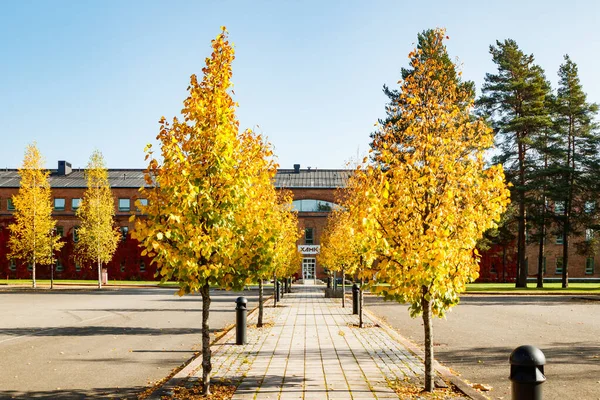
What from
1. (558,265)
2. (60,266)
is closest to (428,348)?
(60,266)

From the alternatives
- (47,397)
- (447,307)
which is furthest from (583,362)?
(47,397)

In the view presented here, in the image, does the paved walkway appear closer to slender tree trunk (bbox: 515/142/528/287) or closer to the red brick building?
slender tree trunk (bbox: 515/142/528/287)

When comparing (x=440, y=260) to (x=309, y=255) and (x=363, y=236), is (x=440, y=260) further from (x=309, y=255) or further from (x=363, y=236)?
(x=309, y=255)

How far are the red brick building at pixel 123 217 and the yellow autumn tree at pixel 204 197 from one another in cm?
5365

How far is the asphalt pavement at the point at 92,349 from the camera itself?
8.80 metres

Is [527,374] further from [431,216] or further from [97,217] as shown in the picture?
[97,217]

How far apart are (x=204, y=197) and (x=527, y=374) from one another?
4.47 metres

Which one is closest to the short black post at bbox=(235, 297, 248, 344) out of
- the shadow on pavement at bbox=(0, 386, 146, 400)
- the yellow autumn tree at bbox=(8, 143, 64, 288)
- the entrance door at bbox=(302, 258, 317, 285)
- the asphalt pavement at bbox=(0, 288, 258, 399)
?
the asphalt pavement at bbox=(0, 288, 258, 399)

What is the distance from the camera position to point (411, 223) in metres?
7.95

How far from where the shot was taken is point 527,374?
5.18 meters

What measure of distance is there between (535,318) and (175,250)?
16.6m

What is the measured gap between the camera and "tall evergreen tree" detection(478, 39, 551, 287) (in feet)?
143

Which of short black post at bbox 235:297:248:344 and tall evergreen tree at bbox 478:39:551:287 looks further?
tall evergreen tree at bbox 478:39:551:287

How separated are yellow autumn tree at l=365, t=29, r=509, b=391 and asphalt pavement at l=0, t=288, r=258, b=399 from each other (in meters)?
4.24
